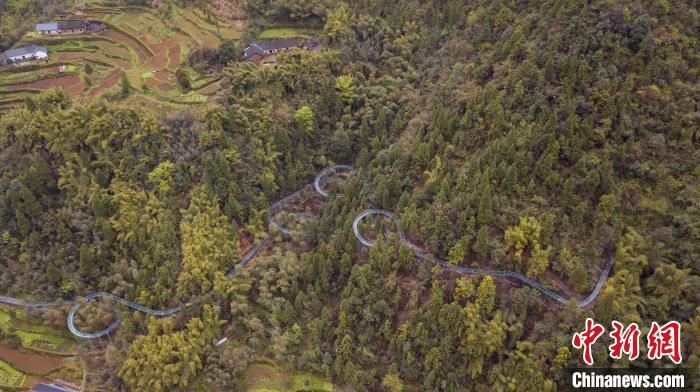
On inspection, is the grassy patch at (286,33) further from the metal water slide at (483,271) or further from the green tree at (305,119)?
the metal water slide at (483,271)

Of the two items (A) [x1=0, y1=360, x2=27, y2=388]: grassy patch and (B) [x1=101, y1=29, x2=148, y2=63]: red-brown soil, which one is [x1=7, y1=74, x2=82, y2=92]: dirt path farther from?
(A) [x1=0, y1=360, x2=27, y2=388]: grassy patch

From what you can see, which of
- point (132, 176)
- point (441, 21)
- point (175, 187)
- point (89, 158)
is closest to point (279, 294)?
point (175, 187)

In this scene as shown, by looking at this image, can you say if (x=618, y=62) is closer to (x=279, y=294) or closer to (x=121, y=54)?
(x=279, y=294)

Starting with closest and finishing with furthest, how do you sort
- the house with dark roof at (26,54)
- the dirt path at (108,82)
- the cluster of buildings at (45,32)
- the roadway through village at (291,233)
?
Answer: the roadway through village at (291,233), the dirt path at (108,82), the house with dark roof at (26,54), the cluster of buildings at (45,32)

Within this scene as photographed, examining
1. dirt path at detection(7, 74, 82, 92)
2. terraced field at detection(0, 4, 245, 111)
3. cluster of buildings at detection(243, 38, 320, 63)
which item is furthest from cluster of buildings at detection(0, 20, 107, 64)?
cluster of buildings at detection(243, 38, 320, 63)

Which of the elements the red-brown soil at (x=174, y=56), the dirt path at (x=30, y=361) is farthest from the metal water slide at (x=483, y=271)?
the red-brown soil at (x=174, y=56)
